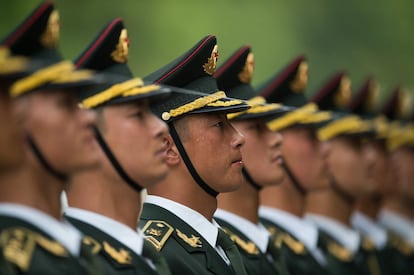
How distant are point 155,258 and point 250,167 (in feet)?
6.84

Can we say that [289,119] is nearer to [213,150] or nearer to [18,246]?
[213,150]

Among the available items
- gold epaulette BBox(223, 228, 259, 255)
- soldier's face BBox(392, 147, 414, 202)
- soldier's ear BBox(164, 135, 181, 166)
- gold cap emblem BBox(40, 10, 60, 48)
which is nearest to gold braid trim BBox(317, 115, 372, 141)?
gold epaulette BBox(223, 228, 259, 255)

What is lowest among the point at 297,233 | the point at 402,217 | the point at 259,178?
the point at 402,217

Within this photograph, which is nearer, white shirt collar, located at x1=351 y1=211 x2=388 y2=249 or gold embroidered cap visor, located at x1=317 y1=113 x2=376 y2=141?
gold embroidered cap visor, located at x1=317 y1=113 x2=376 y2=141

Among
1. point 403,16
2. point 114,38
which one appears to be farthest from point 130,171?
→ point 403,16

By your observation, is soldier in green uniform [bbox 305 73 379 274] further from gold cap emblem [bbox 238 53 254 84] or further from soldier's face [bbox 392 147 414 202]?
soldier's face [bbox 392 147 414 202]

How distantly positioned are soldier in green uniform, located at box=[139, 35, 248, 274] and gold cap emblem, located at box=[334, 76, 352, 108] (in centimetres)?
376

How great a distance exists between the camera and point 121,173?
630 centimetres

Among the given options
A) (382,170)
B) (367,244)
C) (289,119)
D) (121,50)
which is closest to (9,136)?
(121,50)

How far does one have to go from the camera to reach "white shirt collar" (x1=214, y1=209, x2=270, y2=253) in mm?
8227

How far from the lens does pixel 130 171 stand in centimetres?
632

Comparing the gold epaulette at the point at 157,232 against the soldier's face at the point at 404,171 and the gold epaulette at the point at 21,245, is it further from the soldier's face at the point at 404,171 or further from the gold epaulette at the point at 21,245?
the soldier's face at the point at 404,171

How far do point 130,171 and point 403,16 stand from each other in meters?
19.0

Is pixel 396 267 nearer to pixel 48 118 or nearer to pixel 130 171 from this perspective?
pixel 130 171
